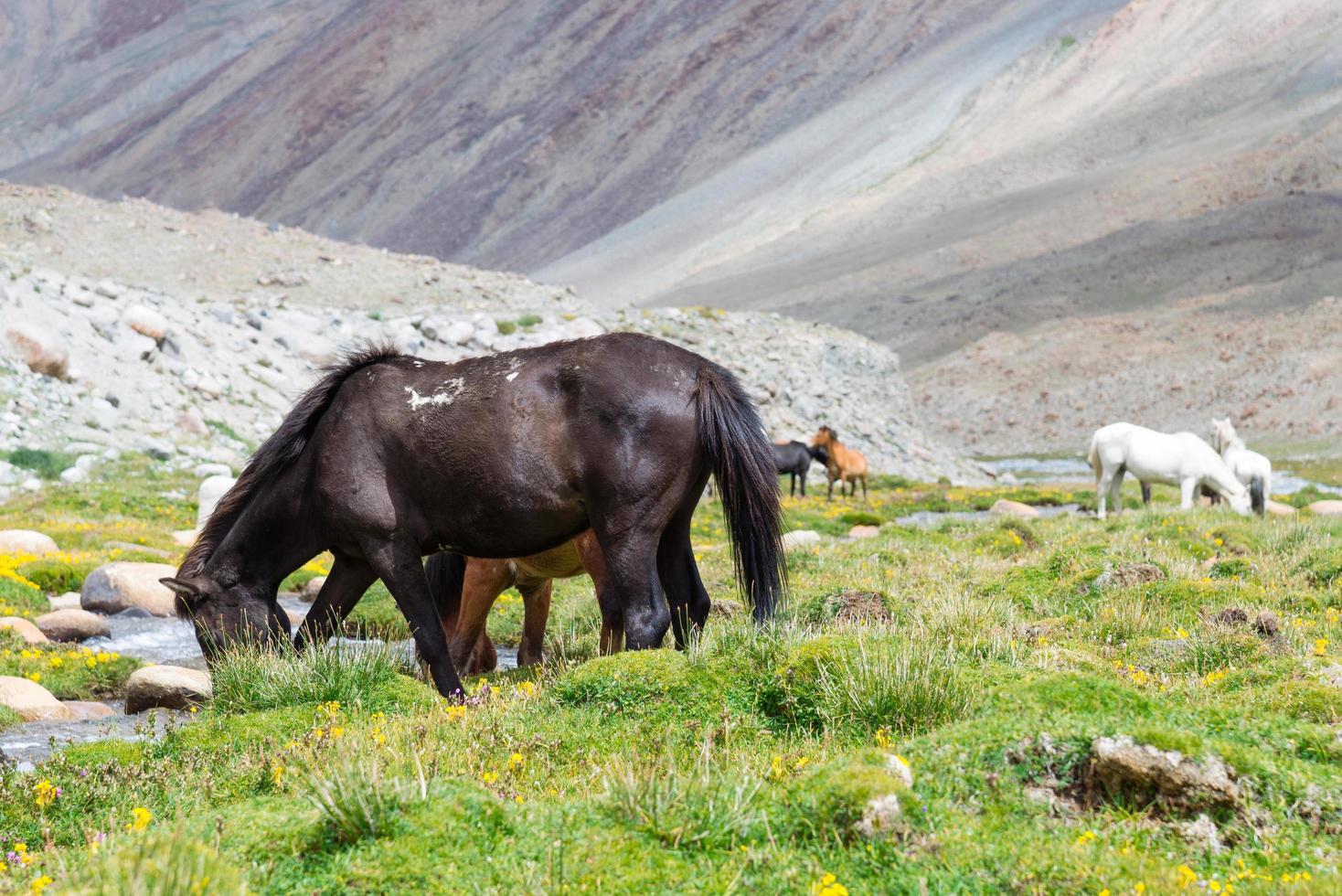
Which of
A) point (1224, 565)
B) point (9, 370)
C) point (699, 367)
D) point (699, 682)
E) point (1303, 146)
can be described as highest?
point (1303, 146)

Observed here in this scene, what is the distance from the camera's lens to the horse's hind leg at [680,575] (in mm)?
9086

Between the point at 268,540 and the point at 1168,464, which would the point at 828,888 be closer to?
the point at 268,540

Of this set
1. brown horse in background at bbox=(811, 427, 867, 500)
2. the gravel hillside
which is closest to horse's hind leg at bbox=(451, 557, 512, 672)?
the gravel hillside

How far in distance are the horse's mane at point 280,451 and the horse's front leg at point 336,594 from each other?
89cm

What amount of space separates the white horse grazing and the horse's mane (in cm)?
1747

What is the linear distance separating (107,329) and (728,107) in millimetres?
128635

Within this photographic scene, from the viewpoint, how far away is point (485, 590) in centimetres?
1047

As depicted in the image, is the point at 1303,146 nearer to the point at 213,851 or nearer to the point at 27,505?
the point at 27,505

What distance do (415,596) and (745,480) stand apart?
2410 mm

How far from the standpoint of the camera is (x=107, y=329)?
31359 mm

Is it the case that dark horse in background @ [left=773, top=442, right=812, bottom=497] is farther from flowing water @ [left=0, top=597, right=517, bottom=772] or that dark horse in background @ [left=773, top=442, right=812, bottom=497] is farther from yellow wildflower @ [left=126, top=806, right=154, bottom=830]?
yellow wildflower @ [left=126, top=806, right=154, bottom=830]

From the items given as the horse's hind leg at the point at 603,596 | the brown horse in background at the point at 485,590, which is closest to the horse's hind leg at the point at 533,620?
the brown horse in background at the point at 485,590

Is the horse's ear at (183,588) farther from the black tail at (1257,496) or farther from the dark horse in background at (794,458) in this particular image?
the dark horse in background at (794,458)

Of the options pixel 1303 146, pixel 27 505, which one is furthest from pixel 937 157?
pixel 27 505
